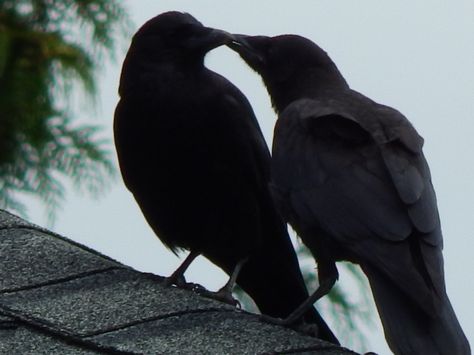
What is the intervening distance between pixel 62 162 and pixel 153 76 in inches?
52.3

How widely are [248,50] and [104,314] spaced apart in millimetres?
2181

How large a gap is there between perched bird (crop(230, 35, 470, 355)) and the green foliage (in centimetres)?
165

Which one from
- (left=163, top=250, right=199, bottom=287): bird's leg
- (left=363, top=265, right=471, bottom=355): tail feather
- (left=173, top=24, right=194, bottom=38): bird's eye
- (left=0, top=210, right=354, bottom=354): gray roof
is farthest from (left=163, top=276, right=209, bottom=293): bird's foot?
(left=363, top=265, right=471, bottom=355): tail feather

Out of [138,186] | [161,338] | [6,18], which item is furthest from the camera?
[6,18]

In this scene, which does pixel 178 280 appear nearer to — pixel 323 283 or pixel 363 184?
pixel 323 283

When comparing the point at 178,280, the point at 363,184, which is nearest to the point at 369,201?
the point at 363,184

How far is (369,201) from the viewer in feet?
17.7

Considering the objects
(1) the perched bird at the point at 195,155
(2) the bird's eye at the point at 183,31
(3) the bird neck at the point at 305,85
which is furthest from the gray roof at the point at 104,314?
(2) the bird's eye at the point at 183,31

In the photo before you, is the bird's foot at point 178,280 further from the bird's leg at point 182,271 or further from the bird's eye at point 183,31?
the bird's eye at point 183,31

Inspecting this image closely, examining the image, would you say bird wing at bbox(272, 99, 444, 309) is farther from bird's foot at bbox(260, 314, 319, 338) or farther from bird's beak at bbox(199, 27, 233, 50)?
bird's beak at bbox(199, 27, 233, 50)

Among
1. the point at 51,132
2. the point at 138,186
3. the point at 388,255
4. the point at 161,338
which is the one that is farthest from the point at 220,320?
the point at 51,132

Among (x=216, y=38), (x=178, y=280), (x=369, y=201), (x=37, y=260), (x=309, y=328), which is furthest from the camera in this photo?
(x=216, y=38)

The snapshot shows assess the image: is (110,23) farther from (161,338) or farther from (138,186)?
(161,338)

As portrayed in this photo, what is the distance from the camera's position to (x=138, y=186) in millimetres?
6656
